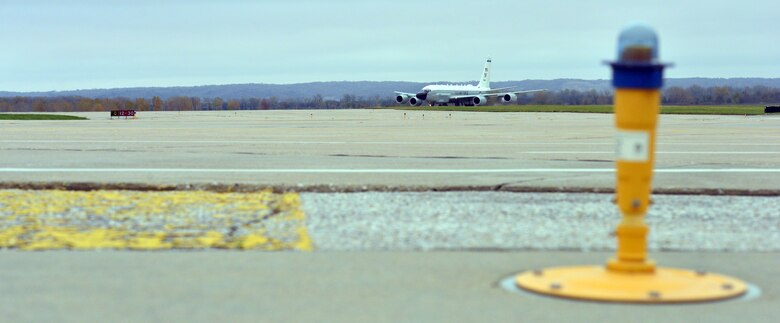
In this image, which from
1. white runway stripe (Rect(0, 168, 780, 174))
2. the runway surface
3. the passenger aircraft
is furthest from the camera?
the passenger aircraft

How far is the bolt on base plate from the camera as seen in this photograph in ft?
17.8

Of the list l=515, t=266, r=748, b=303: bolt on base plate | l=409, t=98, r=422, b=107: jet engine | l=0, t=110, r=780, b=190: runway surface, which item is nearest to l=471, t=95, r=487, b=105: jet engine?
l=409, t=98, r=422, b=107: jet engine

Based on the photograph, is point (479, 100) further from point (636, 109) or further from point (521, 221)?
point (636, 109)

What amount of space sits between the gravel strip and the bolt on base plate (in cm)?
124

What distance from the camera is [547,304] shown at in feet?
17.6

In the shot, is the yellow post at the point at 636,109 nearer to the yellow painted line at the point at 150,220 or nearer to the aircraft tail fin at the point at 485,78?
the yellow painted line at the point at 150,220

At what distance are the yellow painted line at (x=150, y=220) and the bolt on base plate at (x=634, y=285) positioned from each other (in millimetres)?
1907

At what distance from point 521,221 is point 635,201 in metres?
2.96

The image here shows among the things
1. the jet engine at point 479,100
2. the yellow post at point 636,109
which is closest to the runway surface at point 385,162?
the yellow post at point 636,109

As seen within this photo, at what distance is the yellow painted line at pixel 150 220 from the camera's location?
7.34 meters

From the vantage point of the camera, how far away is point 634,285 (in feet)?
18.3

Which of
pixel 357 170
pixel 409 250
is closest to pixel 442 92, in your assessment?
pixel 357 170

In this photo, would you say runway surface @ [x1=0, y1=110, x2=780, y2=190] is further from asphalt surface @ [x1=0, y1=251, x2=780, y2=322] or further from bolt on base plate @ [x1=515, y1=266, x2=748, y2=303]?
bolt on base plate @ [x1=515, y1=266, x2=748, y2=303]

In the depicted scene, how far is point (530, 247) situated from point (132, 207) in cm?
365
